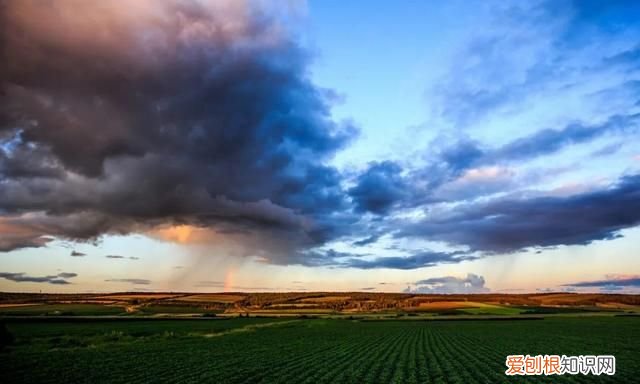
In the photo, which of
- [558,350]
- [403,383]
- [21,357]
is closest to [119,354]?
[21,357]

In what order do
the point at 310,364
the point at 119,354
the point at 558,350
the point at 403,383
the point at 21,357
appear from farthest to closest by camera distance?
1. the point at 558,350
2. the point at 119,354
3. the point at 21,357
4. the point at 310,364
5. the point at 403,383

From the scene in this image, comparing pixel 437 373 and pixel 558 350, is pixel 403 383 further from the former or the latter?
pixel 558 350

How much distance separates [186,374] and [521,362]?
85.8 ft

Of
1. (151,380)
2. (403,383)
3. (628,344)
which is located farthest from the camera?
(628,344)

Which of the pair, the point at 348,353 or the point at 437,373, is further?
the point at 348,353

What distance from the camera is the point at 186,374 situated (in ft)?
109

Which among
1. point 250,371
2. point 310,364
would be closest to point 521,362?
point 310,364

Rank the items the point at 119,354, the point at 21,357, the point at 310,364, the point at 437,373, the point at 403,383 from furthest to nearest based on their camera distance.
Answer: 1. the point at 119,354
2. the point at 21,357
3. the point at 310,364
4. the point at 437,373
5. the point at 403,383

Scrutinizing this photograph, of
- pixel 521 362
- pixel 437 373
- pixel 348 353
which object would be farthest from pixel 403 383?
pixel 348 353

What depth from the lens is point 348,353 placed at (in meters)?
49.4

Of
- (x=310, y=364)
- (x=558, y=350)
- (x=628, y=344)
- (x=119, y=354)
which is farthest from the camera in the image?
(x=628, y=344)

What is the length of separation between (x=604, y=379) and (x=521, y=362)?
19.2ft

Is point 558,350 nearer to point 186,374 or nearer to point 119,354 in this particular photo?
point 186,374

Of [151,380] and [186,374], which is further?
[186,374]
